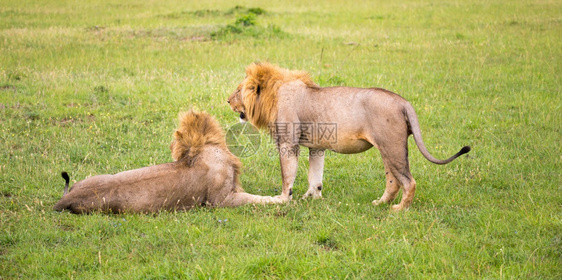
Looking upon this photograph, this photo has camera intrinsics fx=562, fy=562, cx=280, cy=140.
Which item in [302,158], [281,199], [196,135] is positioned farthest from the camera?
[302,158]

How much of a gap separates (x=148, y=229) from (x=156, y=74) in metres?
6.97

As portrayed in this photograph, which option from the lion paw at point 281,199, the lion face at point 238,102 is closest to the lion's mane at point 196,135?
the lion face at point 238,102

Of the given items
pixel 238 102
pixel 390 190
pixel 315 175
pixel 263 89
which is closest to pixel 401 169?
pixel 390 190

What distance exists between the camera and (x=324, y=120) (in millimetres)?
5770

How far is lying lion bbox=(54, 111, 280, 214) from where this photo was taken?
18.0ft

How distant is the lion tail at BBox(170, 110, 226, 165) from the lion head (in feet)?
1.42

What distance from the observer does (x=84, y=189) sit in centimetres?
550

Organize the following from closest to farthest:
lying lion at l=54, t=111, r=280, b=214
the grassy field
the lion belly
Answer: the grassy field
lying lion at l=54, t=111, r=280, b=214
the lion belly

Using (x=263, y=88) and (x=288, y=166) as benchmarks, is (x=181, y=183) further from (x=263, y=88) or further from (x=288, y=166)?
(x=263, y=88)

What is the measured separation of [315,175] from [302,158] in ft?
5.08

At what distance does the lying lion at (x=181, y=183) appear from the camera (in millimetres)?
5477

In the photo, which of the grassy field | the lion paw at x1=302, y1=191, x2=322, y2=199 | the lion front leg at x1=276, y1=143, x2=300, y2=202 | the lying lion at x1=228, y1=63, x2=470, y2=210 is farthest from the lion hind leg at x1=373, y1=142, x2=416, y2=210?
Result: the lion front leg at x1=276, y1=143, x2=300, y2=202

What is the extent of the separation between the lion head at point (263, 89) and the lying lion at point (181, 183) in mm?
434

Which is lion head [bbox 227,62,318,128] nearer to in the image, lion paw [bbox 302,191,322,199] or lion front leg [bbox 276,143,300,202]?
lion front leg [bbox 276,143,300,202]
